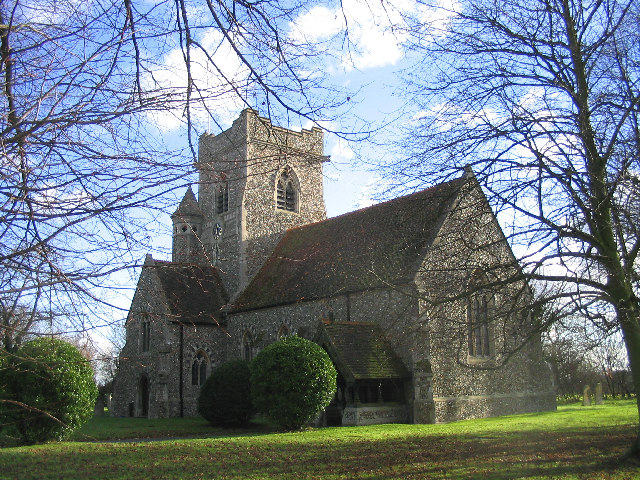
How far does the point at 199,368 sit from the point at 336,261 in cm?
869

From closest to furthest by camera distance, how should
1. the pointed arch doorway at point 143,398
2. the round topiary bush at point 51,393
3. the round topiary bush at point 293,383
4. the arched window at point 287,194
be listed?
the round topiary bush at point 51,393, the round topiary bush at point 293,383, the pointed arch doorway at point 143,398, the arched window at point 287,194

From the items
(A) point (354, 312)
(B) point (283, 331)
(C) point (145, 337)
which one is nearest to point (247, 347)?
(B) point (283, 331)

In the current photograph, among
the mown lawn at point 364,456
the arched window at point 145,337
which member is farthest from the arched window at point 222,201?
the mown lawn at point 364,456

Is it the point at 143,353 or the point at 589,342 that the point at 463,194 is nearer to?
the point at 589,342

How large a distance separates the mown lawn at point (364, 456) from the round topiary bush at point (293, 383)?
80 cm

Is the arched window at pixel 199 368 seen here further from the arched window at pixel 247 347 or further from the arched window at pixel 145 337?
the arched window at pixel 145 337

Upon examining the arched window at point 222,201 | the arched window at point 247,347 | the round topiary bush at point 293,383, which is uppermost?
the arched window at point 222,201

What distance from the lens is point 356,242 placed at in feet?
73.5

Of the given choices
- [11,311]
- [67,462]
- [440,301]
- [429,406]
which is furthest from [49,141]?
[429,406]

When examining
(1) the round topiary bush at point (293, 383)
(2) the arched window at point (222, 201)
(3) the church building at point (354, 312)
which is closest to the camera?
(3) the church building at point (354, 312)

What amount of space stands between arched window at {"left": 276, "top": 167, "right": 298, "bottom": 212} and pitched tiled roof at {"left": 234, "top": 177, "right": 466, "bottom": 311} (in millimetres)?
1994

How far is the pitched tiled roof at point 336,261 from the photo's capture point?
1888 centimetres

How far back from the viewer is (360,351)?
709 inches

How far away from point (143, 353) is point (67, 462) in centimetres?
1681
